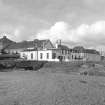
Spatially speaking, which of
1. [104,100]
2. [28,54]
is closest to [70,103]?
[104,100]

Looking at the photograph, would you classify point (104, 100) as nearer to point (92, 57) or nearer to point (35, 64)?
point (35, 64)

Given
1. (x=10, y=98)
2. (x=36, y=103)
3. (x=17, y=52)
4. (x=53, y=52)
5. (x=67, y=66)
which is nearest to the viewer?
(x=36, y=103)

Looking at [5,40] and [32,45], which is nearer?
[32,45]

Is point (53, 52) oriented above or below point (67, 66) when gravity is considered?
above

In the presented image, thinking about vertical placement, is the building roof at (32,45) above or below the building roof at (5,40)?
below

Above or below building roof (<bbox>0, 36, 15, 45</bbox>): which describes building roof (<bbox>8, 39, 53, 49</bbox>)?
below

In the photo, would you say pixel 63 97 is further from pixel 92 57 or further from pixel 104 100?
pixel 92 57

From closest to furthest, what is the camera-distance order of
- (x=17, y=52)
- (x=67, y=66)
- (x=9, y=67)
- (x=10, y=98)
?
1. (x=10, y=98)
2. (x=67, y=66)
3. (x=9, y=67)
4. (x=17, y=52)

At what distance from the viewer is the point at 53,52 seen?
59.8 meters

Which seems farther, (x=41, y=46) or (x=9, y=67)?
(x=41, y=46)

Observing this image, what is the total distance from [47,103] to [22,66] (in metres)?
37.5

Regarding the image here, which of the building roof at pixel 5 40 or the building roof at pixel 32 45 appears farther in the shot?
the building roof at pixel 5 40

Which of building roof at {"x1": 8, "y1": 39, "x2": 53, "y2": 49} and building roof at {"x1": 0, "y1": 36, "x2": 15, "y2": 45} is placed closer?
building roof at {"x1": 8, "y1": 39, "x2": 53, "y2": 49}

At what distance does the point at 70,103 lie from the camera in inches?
510
